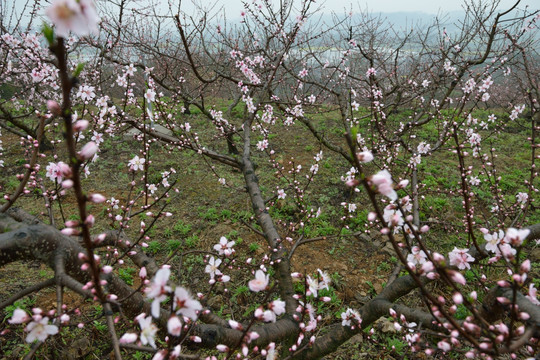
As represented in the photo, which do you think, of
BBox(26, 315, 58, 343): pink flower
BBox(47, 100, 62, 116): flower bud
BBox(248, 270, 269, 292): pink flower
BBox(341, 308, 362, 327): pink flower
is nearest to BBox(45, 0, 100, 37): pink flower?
BBox(47, 100, 62, 116): flower bud

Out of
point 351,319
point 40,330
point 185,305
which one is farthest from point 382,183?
point 351,319

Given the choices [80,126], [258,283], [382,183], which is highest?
[80,126]

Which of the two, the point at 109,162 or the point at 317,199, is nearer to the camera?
the point at 317,199

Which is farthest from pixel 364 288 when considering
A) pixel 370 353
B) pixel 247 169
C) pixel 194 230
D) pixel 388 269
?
pixel 194 230

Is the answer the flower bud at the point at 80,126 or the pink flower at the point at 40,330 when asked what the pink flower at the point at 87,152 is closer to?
→ the flower bud at the point at 80,126

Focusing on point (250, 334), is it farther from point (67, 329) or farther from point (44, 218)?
point (44, 218)

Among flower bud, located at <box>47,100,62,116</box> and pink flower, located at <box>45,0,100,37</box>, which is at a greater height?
pink flower, located at <box>45,0,100,37</box>

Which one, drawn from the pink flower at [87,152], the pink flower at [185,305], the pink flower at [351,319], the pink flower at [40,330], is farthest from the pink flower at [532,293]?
the pink flower at [40,330]

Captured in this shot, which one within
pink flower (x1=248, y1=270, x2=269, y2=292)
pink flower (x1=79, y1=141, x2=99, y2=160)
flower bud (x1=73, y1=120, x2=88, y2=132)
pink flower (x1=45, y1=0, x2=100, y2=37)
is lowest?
pink flower (x1=248, y1=270, x2=269, y2=292)

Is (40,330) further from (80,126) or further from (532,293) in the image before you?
(532,293)

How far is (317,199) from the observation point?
5.54 meters

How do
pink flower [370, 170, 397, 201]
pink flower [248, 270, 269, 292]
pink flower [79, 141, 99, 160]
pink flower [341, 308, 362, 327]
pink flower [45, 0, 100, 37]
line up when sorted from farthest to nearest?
pink flower [341, 308, 362, 327] → pink flower [248, 270, 269, 292] → pink flower [370, 170, 397, 201] → pink flower [79, 141, 99, 160] → pink flower [45, 0, 100, 37]

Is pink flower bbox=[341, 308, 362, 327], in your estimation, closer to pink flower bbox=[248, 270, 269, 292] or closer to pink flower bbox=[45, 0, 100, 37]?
pink flower bbox=[248, 270, 269, 292]

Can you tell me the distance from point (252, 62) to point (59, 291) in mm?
5296
